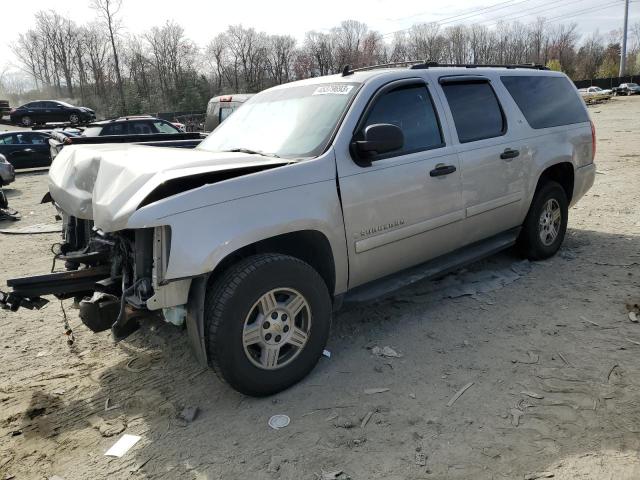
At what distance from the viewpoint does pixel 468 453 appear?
2648mm

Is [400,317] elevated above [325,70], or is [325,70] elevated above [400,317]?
[325,70]

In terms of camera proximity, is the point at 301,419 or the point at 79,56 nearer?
the point at 301,419

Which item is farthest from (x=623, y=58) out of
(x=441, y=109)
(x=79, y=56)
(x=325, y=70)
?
(x=441, y=109)

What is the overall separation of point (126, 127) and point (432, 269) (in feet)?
46.5

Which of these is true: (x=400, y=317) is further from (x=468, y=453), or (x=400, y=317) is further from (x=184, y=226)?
(x=184, y=226)

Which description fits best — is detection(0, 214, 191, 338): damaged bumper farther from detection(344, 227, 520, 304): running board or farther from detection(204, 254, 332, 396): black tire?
detection(344, 227, 520, 304): running board

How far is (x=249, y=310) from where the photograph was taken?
9.86 feet

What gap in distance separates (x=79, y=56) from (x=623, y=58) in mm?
73612

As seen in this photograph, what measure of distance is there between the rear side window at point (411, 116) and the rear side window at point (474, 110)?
0.90ft

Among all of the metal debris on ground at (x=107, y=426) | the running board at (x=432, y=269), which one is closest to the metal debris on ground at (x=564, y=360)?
the running board at (x=432, y=269)

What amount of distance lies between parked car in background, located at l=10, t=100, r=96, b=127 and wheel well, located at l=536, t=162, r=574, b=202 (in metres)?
35.6

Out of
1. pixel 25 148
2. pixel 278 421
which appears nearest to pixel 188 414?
pixel 278 421

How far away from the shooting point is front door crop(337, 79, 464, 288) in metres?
3.50

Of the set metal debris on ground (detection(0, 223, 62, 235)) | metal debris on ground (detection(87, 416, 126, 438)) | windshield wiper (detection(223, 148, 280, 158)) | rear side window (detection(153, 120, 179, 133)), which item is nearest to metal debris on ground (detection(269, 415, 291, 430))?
metal debris on ground (detection(87, 416, 126, 438))
